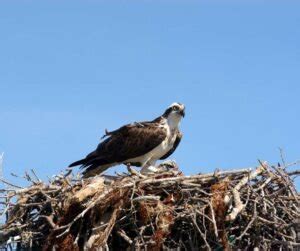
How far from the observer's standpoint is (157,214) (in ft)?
30.8

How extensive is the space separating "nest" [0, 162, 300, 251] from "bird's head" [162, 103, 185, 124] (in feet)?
9.16

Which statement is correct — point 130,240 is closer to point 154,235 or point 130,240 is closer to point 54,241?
point 154,235

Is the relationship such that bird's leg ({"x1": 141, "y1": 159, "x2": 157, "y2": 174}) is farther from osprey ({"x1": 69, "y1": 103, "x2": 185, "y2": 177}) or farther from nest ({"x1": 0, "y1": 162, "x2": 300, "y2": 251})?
nest ({"x1": 0, "y1": 162, "x2": 300, "y2": 251})

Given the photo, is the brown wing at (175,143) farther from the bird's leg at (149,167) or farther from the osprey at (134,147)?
the bird's leg at (149,167)

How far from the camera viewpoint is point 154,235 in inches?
364

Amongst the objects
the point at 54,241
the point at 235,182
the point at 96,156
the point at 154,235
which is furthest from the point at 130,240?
the point at 96,156

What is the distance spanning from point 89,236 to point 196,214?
1.34 metres

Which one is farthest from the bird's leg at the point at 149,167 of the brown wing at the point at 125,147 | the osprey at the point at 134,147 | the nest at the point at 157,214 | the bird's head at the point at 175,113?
the nest at the point at 157,214

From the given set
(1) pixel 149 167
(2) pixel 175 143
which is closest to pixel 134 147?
(1) pixel 149 167

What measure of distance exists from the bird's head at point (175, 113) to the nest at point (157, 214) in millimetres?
2792

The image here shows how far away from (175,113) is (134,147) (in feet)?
3.25

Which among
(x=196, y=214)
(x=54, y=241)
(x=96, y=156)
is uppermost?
(x=96, y=156)

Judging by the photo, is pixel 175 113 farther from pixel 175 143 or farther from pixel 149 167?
pixel 149 167

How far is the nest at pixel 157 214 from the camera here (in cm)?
934
